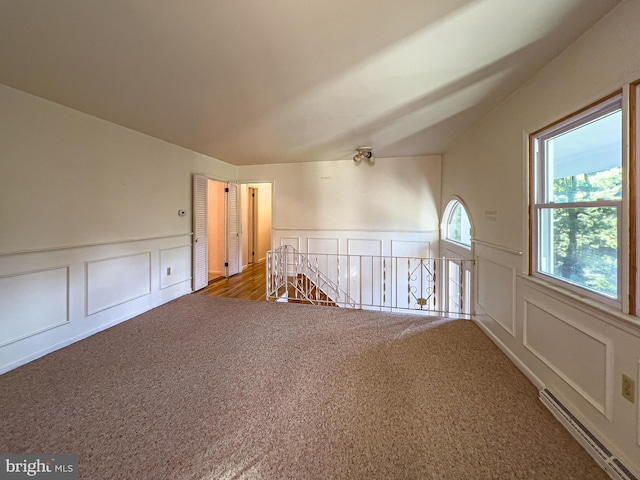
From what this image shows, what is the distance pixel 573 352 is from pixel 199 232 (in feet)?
15.4

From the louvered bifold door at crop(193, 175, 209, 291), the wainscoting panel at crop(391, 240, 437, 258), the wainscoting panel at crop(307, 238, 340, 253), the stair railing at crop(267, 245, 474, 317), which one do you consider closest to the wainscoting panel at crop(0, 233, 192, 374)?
the louvered bifold door at crop(193, 175, 209, 291)

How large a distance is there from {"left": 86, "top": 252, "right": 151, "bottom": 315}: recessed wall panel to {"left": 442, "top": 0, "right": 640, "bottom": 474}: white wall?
14.0 ft

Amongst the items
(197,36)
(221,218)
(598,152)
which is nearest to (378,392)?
(598,152)

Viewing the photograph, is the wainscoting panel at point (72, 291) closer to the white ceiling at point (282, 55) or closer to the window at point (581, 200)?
the white ceiling at point (282, 55)

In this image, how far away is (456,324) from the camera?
9.61ft

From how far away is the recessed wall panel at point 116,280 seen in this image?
9.00 ft

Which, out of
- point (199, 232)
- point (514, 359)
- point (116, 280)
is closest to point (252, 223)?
point (199, 232)

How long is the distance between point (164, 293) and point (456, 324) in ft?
13.2

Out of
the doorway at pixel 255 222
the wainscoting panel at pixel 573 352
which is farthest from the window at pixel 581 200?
the doorway at pixel 255 222

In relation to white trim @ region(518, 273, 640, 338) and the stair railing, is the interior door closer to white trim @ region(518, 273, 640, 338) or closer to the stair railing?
the stair railing

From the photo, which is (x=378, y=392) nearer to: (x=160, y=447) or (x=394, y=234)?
(x=160, y=447)

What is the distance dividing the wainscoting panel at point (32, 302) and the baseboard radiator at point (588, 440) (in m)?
4.14

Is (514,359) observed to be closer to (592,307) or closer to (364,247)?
(592,307)

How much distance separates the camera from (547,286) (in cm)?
176
